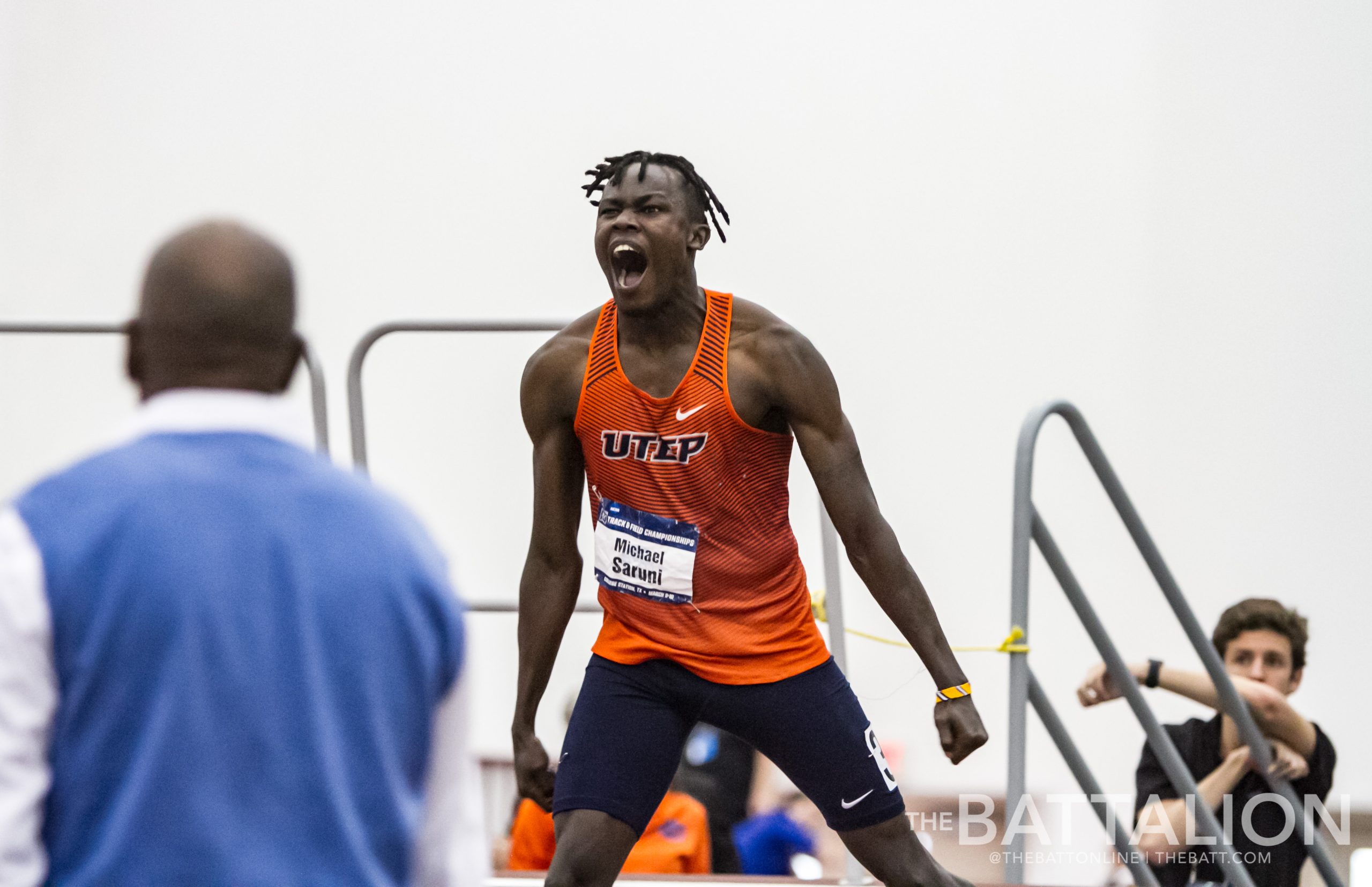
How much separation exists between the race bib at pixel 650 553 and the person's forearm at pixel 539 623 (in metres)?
0.11

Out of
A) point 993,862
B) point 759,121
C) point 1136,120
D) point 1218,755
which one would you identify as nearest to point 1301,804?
point 1218,755

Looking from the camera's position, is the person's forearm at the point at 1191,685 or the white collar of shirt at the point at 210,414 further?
the person's forearm at the point at 1191,685

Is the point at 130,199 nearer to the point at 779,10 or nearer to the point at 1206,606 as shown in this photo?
the point at 779,10

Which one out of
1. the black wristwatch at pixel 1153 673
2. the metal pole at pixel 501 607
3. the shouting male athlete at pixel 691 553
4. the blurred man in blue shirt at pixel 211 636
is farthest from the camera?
the metal pole at pixel 501 607

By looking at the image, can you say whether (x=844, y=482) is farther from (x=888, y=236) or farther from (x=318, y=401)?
(x=888, y=236)

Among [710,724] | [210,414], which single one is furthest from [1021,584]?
[210,414]

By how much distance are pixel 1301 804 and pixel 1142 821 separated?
1.22 ft

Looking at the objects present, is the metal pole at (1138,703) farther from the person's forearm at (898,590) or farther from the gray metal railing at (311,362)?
the gray metal railing at (311,362)

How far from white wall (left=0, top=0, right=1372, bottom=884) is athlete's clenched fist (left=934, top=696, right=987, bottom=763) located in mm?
2762

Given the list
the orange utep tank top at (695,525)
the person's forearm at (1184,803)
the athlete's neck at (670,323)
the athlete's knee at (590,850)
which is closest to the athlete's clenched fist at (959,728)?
the orange utep tank top at (695,525)

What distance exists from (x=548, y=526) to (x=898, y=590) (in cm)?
63

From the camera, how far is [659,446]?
2592 millimetres

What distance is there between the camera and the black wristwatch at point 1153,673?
11.1ft

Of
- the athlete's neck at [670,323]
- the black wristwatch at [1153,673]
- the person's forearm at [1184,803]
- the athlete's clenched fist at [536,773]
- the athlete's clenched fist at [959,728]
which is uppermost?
the athlete's neck at [670,323]
